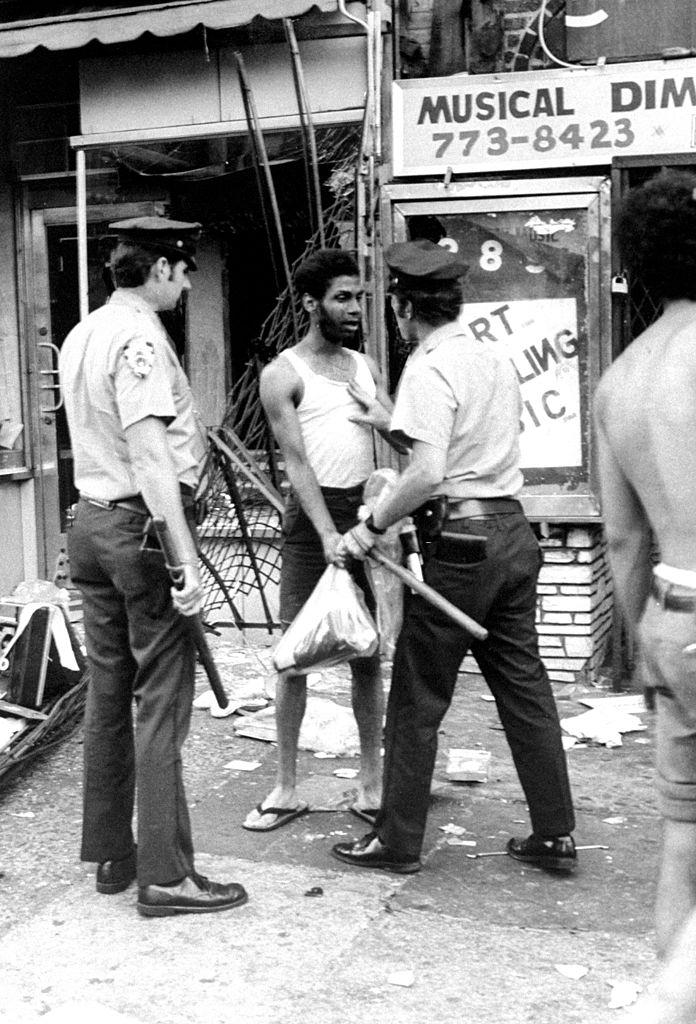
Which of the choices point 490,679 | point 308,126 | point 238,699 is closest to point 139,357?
point 490,679

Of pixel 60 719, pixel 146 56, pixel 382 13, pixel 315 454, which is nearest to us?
pixel 315 454

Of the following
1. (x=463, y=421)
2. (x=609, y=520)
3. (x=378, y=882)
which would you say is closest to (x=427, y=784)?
(x=378, y=882)

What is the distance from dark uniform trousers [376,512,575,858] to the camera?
4.24 meters

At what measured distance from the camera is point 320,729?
5699 mm

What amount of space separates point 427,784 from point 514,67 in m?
3.77

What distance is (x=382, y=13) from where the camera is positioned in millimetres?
6383

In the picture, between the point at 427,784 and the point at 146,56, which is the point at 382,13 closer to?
the point at 146,56

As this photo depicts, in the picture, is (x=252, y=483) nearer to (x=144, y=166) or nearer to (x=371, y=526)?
(x=144, y=166)

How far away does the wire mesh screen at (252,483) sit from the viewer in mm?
6715

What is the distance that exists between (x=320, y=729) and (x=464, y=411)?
202 centimetres

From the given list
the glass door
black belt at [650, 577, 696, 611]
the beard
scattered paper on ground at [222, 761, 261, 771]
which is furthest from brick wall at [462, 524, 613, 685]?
black belt at [650, 577, 696, 611]

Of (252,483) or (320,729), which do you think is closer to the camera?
(320,729)

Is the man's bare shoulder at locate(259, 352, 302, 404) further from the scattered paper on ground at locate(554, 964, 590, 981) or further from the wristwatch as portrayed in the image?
the scattered paper on ground at locate(554, 964, 590, 981)

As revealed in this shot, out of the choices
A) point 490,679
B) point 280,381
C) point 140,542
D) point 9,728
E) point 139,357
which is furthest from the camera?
point 9,728
